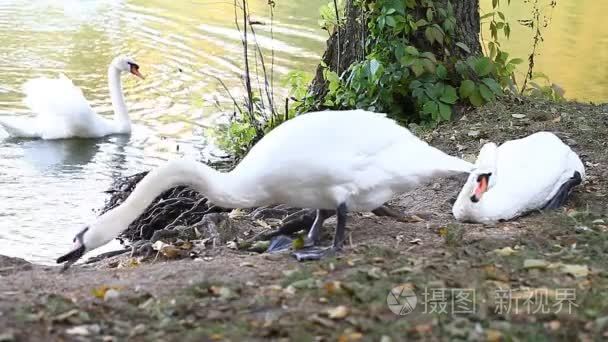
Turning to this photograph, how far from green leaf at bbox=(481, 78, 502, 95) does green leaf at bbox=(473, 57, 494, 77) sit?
7 centimetres

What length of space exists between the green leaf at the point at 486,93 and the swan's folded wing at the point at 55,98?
498 centimetres

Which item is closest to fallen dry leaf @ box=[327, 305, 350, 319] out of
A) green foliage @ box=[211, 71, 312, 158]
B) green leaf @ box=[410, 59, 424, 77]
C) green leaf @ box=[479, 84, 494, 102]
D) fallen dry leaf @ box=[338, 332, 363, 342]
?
fallen dry leaf @ box=[338, 332, 363, 342]

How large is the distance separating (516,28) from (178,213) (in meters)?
11.2

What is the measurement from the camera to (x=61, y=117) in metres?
11.0

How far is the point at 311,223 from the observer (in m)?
5.89

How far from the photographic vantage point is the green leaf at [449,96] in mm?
8578

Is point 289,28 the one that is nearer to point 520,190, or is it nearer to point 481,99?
point 481,99

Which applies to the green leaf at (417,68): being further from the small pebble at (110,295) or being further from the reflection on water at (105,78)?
the small pebble at (110,295)

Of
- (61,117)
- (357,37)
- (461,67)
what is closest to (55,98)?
(61,117)

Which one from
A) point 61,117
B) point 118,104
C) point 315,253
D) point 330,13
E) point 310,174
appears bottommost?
point 61,117

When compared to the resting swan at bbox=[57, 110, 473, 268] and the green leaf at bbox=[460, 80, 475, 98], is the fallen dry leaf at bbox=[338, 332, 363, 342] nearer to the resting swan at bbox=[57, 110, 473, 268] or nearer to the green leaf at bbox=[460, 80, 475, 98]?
the resting swan at bbox=[57, 110, 473, 268]

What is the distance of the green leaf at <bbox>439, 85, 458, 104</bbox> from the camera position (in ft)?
28.1

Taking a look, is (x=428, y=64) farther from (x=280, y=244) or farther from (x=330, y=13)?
(x=280, y=244)

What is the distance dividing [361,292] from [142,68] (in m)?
10.4
